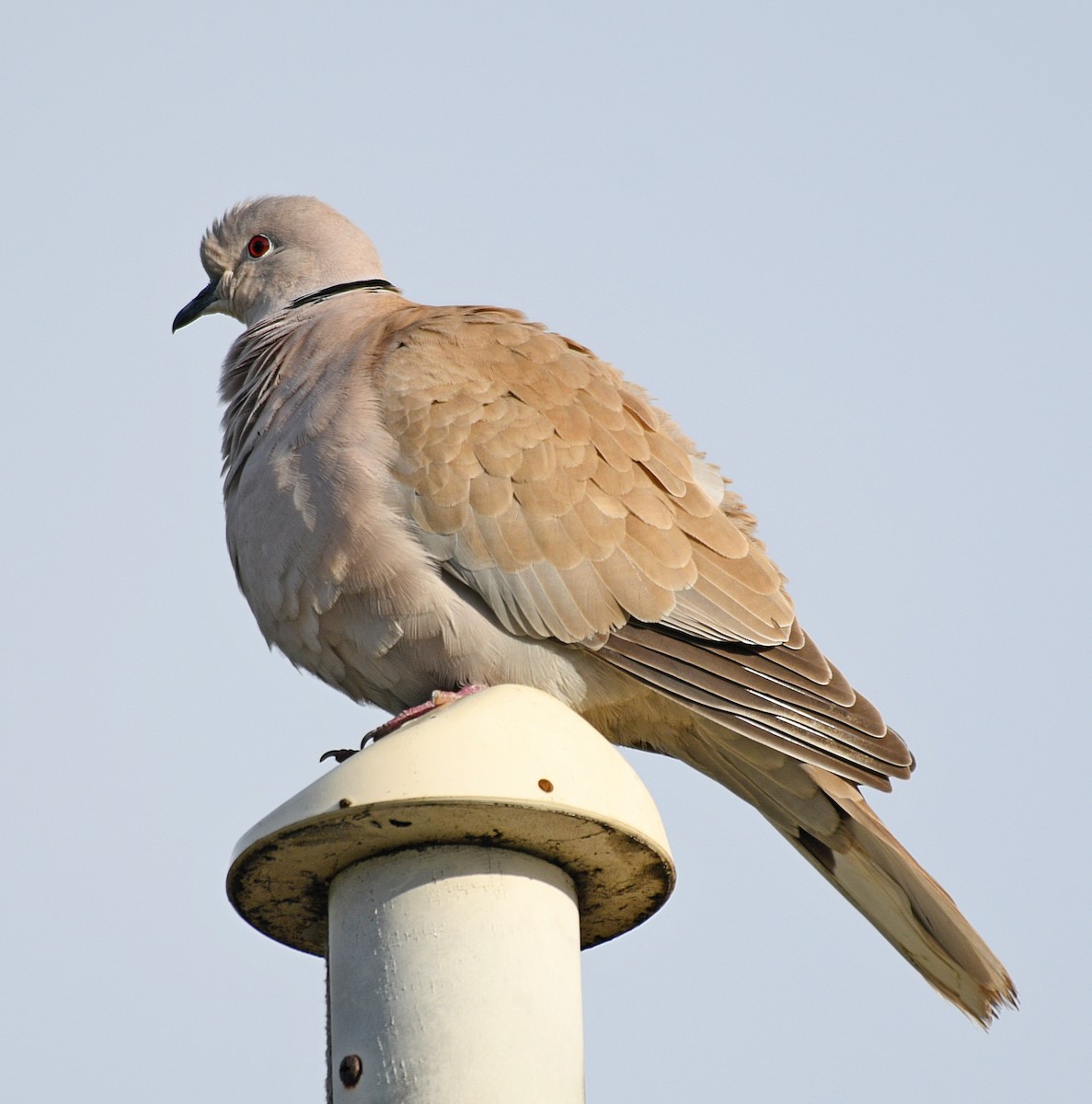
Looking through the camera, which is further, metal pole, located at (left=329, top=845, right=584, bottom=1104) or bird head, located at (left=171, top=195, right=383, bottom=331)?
bird head, located at (left=171, top=195, right=383, bottom=331)

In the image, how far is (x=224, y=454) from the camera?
493cm

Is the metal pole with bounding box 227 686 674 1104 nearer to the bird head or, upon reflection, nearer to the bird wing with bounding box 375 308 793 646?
the bird wing with bounding box 375 308 793 646

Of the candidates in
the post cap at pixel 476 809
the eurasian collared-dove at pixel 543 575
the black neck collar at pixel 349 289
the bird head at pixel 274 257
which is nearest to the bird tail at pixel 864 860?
the eurasian collared-dove at pixel 543 575

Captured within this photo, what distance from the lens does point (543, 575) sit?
436 centimetres

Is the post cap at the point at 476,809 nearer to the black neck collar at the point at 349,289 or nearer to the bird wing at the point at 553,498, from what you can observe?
the bird wing at the point at 553,498

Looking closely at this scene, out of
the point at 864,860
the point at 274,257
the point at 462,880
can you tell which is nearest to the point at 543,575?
the point at 864,860

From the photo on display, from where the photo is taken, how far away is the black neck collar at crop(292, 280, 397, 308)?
5555 mm

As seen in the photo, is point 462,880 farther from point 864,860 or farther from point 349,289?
point 349,289

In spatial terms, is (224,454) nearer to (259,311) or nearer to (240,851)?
(259,311)

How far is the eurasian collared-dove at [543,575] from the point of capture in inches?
169

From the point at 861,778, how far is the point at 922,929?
0.46 metres

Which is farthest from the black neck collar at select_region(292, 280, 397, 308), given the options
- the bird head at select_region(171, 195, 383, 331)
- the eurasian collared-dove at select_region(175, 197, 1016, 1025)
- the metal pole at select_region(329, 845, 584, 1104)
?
the metal pole at select_region(329, 845, 584, 1104)

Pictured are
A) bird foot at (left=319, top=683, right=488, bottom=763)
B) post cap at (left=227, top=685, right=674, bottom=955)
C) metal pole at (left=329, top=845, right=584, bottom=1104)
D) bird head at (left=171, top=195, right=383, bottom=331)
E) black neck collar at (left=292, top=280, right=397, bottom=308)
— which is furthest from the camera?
bird head at (left=171, top=195, right=383, bottom=331)

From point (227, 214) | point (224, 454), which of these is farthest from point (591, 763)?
point (227, 214)
